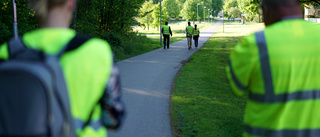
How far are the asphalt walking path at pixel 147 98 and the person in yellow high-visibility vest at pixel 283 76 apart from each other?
3.69m

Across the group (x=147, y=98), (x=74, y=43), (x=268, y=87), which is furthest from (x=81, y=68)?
(x=147, y=98)

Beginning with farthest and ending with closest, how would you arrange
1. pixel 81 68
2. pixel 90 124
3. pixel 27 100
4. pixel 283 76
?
pixel 283 76 → pixel 90 124 → pixel 81 68 → pixel 27 100

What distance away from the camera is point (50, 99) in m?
1.49

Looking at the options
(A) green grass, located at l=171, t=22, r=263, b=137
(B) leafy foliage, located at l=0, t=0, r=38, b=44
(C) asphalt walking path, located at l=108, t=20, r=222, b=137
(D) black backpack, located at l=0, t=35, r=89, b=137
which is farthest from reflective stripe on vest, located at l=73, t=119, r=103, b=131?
(B) leafy foliage, located at l=0, t=0, r=38, b=44

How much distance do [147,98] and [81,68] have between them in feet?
23.0

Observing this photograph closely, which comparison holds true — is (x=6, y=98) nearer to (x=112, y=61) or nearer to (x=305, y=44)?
(x=112, y=61)

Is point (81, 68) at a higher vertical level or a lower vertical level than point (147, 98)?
higher

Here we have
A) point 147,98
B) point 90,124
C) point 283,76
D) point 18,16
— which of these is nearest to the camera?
point 90,124

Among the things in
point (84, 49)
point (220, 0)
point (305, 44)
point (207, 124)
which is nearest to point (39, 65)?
point (84, 49)

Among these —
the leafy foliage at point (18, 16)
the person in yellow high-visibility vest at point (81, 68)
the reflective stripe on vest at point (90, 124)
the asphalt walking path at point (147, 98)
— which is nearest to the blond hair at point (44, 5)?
the person in yellow high-visibility vest at point (81, 68)

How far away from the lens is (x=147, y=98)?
8.59 metres

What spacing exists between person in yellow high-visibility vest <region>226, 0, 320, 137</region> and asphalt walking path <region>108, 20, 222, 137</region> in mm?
3691

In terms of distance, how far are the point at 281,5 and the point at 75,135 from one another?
58.7 inches

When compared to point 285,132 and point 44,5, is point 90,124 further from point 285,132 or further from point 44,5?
point 285,132
